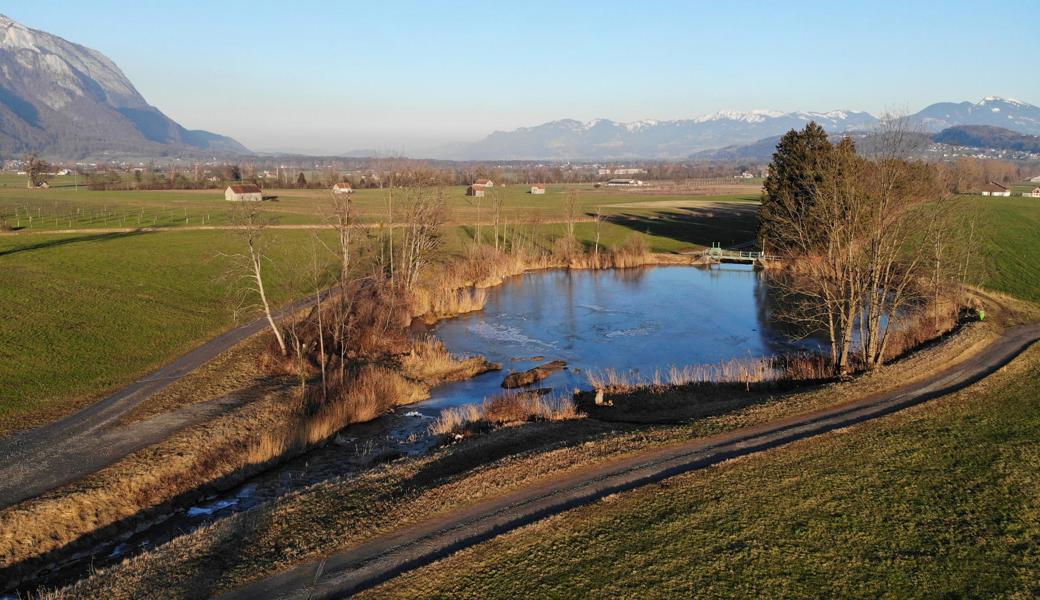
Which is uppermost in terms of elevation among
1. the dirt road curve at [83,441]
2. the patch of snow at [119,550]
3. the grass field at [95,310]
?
the grass field at [95,310]

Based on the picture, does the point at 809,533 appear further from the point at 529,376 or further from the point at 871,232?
the point at 871,232

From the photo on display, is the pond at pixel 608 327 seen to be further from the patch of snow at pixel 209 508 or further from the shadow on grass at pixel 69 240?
the shadow on grass at pixel 69 240

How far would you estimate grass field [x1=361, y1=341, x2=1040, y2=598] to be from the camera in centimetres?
1280

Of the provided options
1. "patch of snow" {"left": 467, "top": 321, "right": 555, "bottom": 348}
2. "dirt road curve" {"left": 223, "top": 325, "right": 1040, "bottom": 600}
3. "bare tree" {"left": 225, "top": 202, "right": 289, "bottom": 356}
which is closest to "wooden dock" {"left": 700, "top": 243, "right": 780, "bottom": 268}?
"patch of snow" {"left": 467, "top": 321, "right": 555, "bottom": 348}

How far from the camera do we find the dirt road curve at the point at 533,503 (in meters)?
13.2

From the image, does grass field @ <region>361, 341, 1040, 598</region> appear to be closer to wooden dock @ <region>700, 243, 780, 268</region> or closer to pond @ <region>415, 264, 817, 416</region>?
pond @ <region>415, 264, 817, 416</region>

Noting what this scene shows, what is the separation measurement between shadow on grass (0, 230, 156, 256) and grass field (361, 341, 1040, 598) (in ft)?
175

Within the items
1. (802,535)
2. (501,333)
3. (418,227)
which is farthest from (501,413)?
(418,227)

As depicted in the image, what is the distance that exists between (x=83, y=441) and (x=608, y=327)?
96.7ft

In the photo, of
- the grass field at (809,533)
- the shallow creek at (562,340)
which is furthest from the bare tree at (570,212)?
the grass field at (809,533)

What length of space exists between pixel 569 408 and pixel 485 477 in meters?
9.03

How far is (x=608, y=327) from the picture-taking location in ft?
142

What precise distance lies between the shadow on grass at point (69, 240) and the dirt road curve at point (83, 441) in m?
34.3

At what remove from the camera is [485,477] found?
17.9 meters
